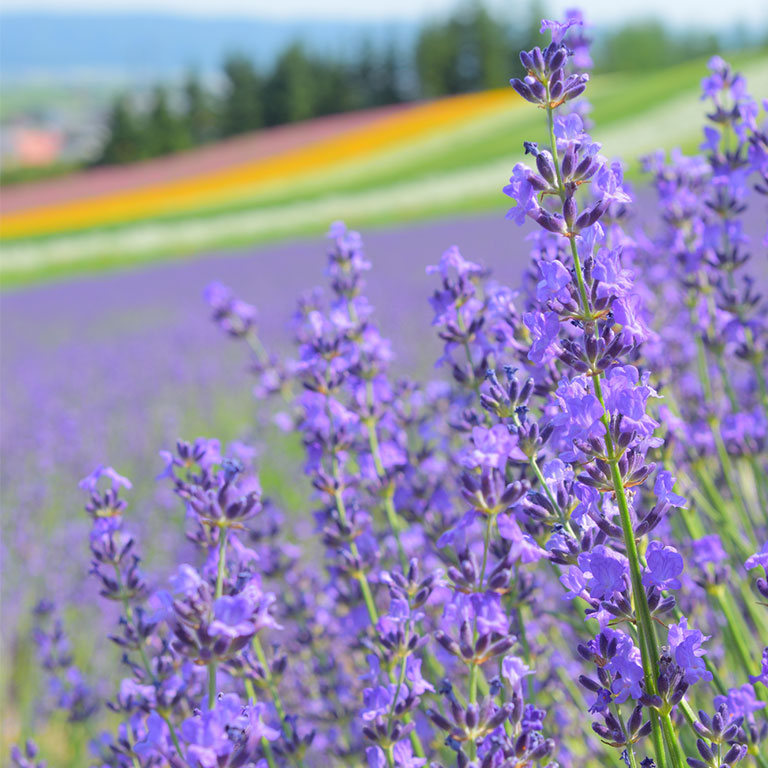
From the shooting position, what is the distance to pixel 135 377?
7.01 m

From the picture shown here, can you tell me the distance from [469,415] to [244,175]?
2701cm

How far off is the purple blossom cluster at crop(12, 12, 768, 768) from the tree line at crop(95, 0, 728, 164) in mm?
35579

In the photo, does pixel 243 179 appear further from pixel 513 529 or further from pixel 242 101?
pixel 513 529

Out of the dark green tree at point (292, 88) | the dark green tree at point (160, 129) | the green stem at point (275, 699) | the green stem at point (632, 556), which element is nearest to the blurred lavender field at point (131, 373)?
the green stem at point (275, 699)

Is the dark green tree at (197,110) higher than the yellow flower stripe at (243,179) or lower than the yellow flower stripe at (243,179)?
higher

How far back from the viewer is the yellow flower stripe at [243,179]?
79.0 feet

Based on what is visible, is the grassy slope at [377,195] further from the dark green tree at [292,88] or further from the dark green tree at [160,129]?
the dark green tree at [160,129]

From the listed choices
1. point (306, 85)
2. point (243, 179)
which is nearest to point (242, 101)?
point (306, 85)

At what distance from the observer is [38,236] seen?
2248 centimetres

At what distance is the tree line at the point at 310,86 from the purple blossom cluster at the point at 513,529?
35.6m

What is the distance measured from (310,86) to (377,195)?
17473mm

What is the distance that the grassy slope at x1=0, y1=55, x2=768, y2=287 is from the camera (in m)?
19.5

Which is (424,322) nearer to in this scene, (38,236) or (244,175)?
(38,236)

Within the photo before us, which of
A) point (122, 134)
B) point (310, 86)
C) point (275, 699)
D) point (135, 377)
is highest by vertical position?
point (310, 86)
